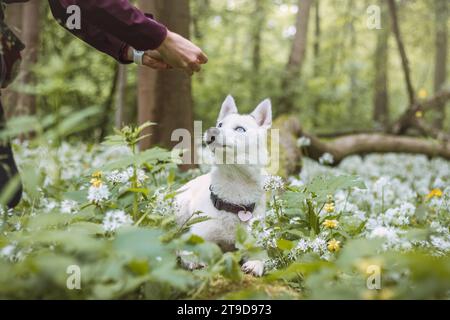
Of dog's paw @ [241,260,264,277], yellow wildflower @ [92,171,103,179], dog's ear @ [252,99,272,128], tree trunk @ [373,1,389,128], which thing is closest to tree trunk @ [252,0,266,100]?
tree trunk @ [373,1,389,128]

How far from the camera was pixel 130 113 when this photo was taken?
11648mm

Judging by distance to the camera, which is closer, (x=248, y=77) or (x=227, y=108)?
(x=227, y=108)

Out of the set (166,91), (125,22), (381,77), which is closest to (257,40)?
(381,77)

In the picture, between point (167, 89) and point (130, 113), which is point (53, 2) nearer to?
point (167, 89)

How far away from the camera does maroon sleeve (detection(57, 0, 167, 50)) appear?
270cm

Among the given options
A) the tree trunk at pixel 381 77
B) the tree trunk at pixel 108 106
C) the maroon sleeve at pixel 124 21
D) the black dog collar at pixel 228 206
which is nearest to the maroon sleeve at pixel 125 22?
the maroon sleeve at pixel 124 21

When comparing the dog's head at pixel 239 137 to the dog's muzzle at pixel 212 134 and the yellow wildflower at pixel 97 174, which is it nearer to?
the dog's muzzle at pixel 212 134

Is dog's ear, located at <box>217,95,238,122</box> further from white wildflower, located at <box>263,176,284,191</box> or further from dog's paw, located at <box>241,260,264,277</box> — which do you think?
dog's paw, located at <box>241,260,264,277</box>

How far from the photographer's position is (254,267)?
2.81 metres

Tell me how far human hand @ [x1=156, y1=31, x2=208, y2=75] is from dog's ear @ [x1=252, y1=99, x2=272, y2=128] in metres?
0.84

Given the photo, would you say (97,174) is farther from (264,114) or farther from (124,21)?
(264,114)

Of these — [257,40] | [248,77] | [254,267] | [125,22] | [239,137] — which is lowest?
[254,267]

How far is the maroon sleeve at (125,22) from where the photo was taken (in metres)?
2.70

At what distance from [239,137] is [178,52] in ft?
2.25
